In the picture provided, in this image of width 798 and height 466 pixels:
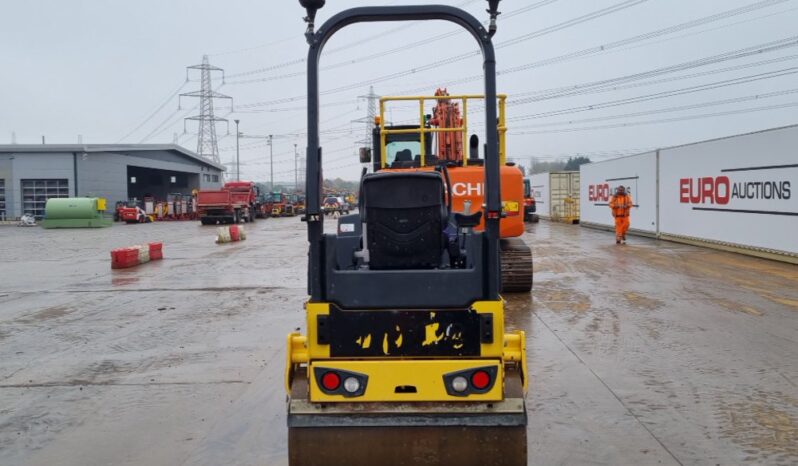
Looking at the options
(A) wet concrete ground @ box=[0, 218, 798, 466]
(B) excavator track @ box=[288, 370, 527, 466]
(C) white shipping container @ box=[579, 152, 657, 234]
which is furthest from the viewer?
(C) white shipping container @ box=[579, 152, 657, 234]

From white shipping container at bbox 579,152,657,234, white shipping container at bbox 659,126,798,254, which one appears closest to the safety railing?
white shipping container at bbox 659,126,798,254

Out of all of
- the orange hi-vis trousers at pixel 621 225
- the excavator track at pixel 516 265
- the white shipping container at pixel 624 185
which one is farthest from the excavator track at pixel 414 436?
the white shipping container at pixel 624 185

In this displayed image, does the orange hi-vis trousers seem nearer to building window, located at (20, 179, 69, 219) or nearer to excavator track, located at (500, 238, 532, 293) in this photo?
excavator track, located at (500, 238, 532, 293)

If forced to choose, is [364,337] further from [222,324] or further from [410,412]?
[222,324]

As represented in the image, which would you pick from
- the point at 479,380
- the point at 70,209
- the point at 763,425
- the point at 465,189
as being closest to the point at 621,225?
the point at 465,189

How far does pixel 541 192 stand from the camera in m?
47.1

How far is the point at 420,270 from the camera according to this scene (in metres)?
4.15

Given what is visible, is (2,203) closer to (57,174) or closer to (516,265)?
(57,174)

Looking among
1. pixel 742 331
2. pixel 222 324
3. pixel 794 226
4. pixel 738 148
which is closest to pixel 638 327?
pixel 742 331

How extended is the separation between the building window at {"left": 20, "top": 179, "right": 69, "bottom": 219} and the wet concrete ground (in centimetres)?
4172

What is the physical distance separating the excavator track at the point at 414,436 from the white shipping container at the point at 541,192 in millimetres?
41284

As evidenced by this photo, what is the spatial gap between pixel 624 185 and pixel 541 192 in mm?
18630

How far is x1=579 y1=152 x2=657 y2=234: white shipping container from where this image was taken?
84.2 feet

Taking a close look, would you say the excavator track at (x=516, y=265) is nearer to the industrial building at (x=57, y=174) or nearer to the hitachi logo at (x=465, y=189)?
the hitachi logo at (x=465, y=189)
